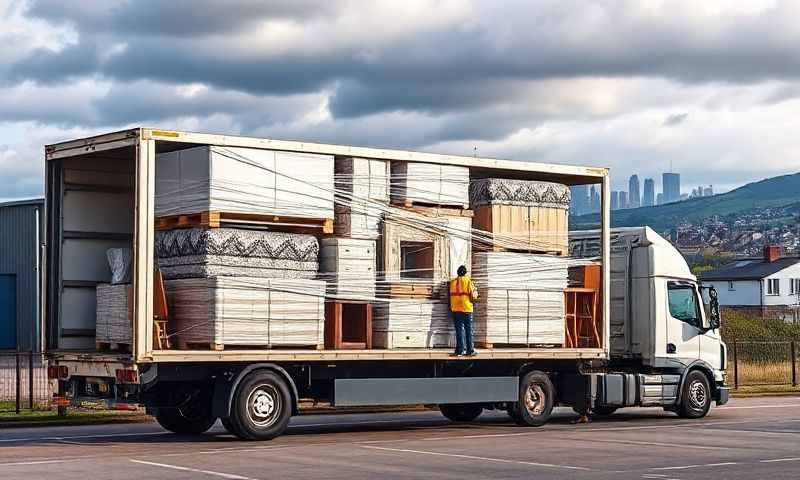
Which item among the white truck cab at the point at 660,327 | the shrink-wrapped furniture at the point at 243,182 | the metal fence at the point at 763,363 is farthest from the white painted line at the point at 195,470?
the metal fence at the point at 763,363

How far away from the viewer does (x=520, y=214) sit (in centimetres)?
2181

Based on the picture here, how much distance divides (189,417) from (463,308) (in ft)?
14.5

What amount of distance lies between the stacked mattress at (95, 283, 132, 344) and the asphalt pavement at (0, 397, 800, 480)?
1.49 m

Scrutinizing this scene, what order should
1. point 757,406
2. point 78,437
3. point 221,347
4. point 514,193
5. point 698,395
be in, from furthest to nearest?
point 757,406
point 698,395
point 514,193
point 78,437
point 221,347

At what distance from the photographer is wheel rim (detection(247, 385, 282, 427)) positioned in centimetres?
1877

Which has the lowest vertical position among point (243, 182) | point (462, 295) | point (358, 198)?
point (462, 295)

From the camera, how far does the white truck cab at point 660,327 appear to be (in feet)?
78.1

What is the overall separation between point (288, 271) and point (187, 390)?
7.41 ft

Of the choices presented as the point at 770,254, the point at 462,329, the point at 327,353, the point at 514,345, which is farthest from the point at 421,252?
the point at 770,254

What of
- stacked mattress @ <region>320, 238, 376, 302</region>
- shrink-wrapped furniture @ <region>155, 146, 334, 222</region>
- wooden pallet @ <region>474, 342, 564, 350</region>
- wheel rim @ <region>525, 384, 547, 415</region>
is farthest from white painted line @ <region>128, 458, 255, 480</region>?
wheel rim @ <region>525, 384, 547, 415</region>

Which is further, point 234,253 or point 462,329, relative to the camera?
point 462,329

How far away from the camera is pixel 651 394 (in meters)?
23.6

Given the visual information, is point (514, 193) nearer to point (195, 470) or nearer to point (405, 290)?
point (405, 290)

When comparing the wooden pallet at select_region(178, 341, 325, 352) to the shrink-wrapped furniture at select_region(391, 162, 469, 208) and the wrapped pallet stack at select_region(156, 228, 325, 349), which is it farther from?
the shrink-wrapped furniture at select_region(391, 162, 469, 208)
